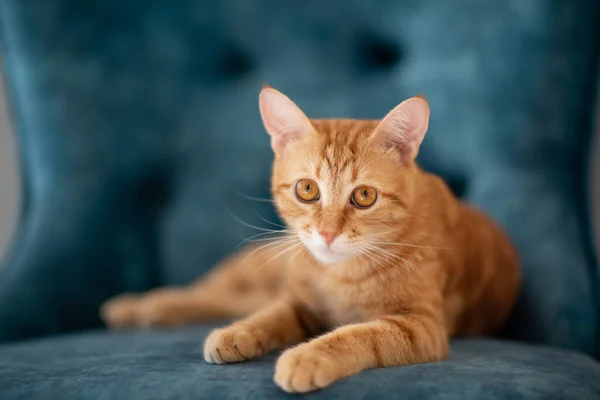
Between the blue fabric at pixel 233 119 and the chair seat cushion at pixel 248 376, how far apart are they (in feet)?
1.01

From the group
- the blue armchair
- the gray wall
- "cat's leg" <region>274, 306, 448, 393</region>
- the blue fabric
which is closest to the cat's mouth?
"cat's leg" <region>274, 306, 448, 393</region>

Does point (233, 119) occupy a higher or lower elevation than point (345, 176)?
higher

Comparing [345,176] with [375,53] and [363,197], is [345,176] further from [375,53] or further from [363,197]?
[375,53]

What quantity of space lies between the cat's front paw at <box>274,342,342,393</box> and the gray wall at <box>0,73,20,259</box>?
1.45 meters

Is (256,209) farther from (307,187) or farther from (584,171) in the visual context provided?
(584,171)

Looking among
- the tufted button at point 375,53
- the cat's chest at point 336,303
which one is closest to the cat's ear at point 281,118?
the cat's chest at point 336,303

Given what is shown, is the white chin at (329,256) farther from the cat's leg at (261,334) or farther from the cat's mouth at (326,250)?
the cat's leg at (261,334)

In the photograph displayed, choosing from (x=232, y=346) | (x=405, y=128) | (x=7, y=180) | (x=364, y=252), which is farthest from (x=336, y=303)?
(x=7, y=180)

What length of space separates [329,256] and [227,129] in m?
0.75

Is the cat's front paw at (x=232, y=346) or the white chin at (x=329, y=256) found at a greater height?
the white chin at (x=329, y=256)

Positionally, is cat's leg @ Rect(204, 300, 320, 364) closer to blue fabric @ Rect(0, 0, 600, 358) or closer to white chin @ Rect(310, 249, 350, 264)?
white chin @ Rect(310, 249, 350, 264)

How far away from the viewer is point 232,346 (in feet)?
3.50

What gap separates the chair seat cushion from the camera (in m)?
0.91

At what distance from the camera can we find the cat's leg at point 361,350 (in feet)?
2.97
